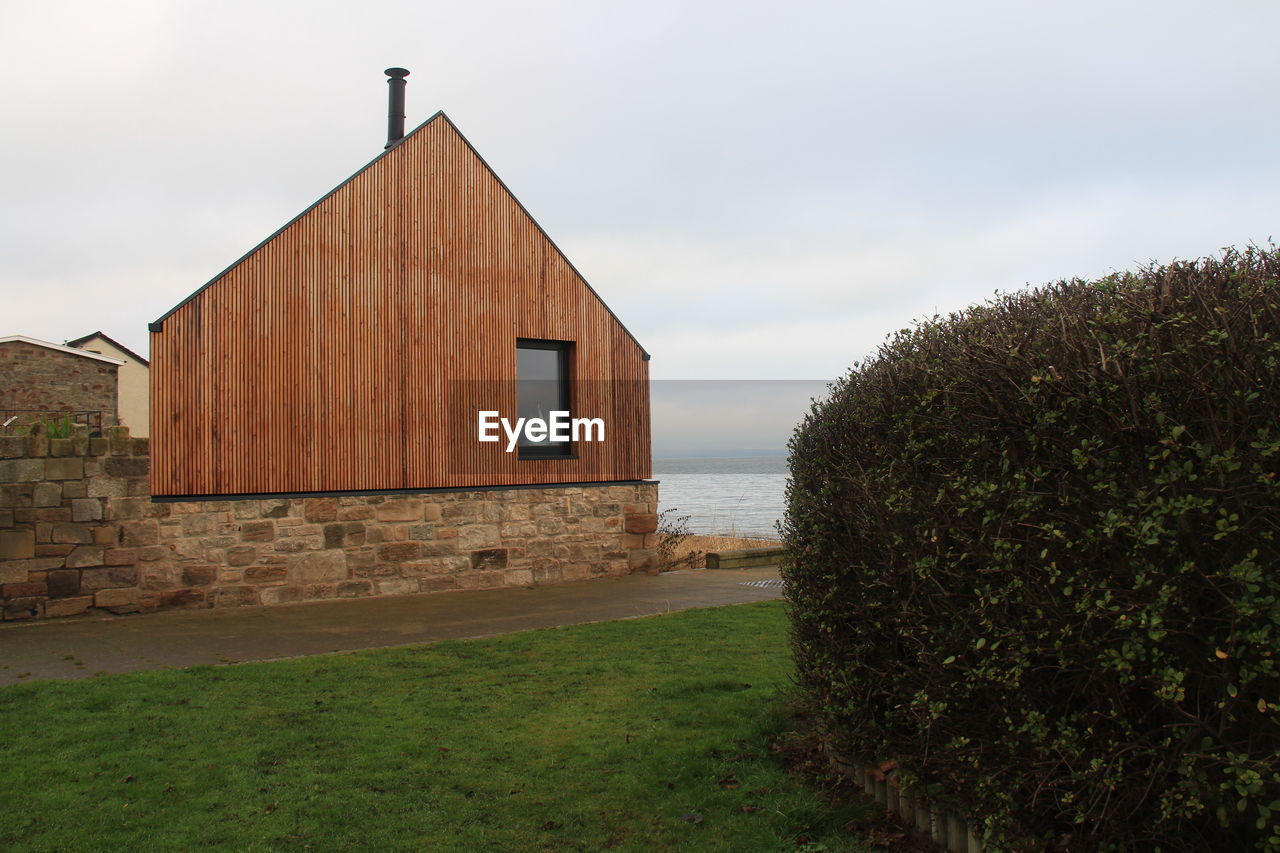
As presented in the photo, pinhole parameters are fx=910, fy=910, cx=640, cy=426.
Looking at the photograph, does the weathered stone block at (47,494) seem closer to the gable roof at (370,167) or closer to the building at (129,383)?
the gable roof at (370,167)

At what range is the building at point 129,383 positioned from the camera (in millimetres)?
23188

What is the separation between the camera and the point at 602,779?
174 inches

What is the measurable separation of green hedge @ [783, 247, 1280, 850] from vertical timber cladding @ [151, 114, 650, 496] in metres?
8.28

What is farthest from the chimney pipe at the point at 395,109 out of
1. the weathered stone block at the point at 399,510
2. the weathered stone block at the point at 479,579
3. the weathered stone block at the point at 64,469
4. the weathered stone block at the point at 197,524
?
the weathered stone block at the point at 479,579

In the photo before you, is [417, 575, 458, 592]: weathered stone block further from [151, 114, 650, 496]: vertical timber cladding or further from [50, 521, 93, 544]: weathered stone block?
[50, 521, 93, 544]: weathered stone block

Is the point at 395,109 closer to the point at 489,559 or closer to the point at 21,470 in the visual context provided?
the point at 489,559

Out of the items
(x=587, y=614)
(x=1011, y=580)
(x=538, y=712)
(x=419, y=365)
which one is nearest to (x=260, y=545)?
(x=419, y=365)

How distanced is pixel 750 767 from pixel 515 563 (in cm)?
752

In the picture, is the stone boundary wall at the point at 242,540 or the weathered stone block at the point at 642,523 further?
the weathered stone block at the point at 642,523

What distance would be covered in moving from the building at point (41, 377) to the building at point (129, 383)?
688 centimetres

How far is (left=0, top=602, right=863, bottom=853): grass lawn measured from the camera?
3.83 m

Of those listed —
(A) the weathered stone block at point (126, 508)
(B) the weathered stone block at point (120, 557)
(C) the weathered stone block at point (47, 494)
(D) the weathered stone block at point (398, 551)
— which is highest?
(C) the weathered stone block at point (47, 494)

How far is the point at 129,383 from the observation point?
23469 mm

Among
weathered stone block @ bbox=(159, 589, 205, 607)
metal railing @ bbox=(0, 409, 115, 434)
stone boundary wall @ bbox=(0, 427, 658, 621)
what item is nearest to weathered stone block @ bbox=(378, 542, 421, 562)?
stone boundary wall @ bbox=(0, 427, 658, 621)
